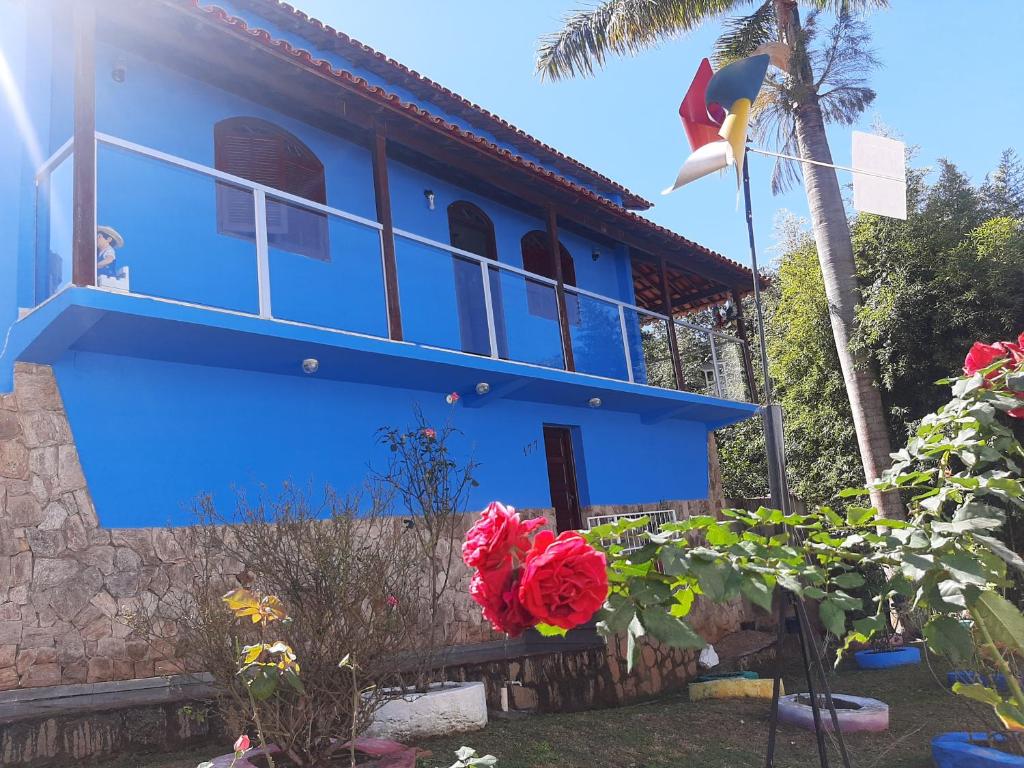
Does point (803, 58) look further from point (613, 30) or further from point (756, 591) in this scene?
point (756, 591)

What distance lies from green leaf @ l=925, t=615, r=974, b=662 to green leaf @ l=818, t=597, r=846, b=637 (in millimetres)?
210

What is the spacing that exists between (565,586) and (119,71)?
738cm

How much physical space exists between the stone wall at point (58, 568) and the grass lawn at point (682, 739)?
1203mm

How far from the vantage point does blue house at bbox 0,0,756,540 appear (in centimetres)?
601

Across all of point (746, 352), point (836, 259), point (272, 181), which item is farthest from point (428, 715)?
point (836, 259)

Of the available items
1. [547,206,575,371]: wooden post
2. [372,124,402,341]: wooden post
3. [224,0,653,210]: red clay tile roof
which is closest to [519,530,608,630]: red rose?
[372,124,402,341]: wooden post

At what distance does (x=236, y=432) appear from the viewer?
693 centimetres

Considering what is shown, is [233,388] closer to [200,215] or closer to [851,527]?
[200,215]

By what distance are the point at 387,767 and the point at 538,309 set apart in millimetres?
6210

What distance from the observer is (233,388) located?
7.00m

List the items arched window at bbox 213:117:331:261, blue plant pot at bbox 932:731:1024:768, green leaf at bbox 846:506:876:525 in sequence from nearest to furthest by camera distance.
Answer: green leaf at bbox 846:506:876:525 → blue plant pot at bbox 932:731:1024:768 → arched window at bbox 213:117:331:261

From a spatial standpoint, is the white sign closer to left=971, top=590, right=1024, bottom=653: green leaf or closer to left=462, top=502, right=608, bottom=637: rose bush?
left=971, top=590, right=1024, bottom=653: green leaf

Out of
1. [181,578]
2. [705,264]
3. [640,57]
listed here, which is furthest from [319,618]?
[640,57]

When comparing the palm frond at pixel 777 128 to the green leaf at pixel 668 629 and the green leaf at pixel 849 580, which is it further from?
the green leaf at pixel 668 629
